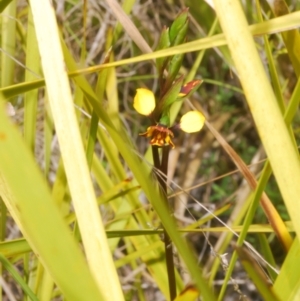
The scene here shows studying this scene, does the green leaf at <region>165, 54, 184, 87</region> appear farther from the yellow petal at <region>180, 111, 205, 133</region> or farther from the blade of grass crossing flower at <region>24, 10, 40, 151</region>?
the blade of grass crossing flower at <region>24, 10, 40, 151</region>

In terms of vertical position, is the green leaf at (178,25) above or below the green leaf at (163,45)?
above

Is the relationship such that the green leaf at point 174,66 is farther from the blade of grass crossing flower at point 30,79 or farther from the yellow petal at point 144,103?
the blade of grass crossing flower at point 30,79

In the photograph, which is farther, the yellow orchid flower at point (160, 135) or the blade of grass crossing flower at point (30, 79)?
the blade of grass crossing flower at point (30, 79)

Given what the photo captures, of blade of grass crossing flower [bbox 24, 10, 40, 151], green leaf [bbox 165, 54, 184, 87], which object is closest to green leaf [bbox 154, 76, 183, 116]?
green leaf [bbox 165, 54, 184, 87]

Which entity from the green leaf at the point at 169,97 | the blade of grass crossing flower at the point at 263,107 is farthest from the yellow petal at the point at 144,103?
the blade of grass crossing flower at the point at 263,107

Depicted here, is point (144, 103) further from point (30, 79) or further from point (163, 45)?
point (30, 79)

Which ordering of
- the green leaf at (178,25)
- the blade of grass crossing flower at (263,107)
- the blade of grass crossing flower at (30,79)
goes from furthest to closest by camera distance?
1. the blade of grass crossing flower at (30,79)
2. the green leaf at (178,25)
3. the blade of grass crossing flower at (263,107)
